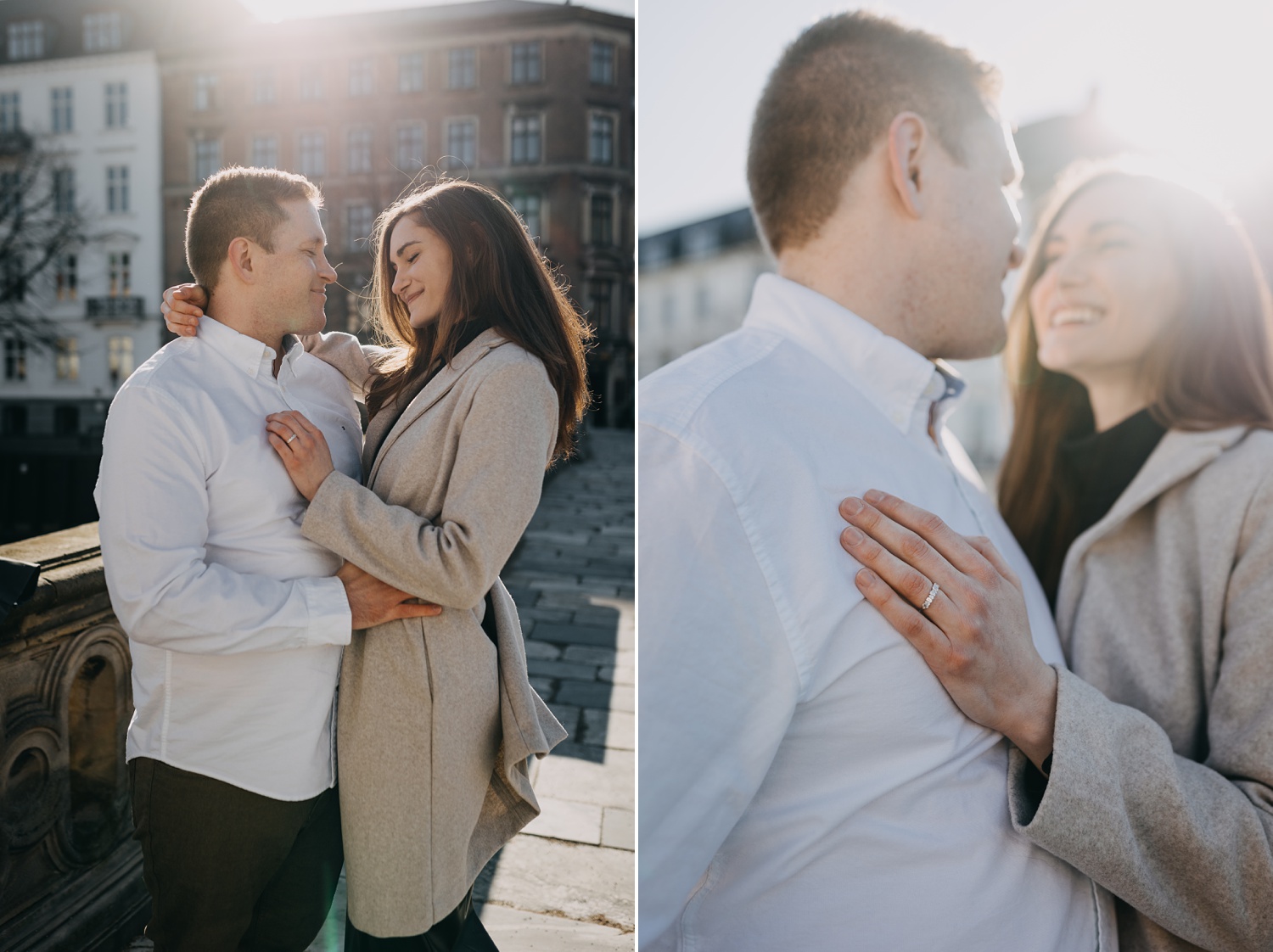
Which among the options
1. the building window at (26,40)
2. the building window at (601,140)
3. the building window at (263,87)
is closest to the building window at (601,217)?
the building window at (601,140)

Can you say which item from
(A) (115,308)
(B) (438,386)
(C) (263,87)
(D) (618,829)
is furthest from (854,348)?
(A) (115,308)

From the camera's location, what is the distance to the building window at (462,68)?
21656mm

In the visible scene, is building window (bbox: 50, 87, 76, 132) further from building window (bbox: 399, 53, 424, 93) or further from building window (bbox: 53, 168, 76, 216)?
building window (bbox: 399, 53, 424, 93)

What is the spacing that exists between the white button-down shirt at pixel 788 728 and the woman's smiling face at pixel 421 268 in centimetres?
53

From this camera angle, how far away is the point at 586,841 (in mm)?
2363

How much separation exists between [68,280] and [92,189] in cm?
273

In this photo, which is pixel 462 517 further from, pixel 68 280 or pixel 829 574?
pixel 68 280

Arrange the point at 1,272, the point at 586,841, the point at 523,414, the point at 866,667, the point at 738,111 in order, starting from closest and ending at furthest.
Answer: the point at 866,667 → the point at 523,414 → the point at 738,111 → the point at 586,841 → the point at 1,272

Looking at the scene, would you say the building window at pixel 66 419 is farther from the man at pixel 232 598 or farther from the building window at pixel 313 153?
the man at pixel 232 598

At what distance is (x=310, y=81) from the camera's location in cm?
2009

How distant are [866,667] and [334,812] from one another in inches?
40.3

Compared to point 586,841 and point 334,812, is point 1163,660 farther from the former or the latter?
point 586,841


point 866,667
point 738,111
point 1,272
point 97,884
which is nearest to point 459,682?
point 866,667

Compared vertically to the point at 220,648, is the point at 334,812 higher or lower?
lower
